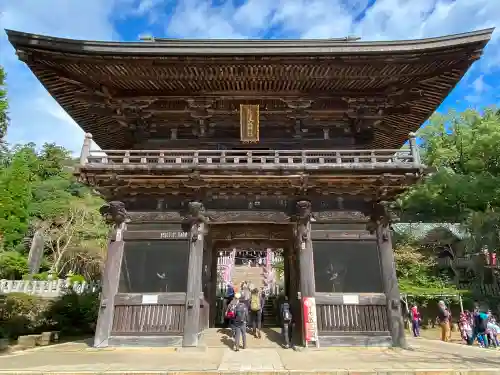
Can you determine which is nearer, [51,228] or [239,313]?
[239,313]

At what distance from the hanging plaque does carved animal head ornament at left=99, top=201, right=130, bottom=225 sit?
5.00 m

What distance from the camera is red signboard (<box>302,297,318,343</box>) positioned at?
10289 mm

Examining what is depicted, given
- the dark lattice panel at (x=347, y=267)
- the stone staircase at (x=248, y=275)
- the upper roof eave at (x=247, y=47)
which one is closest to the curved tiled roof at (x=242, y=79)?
the upper roof eave at (x=247, y=47)

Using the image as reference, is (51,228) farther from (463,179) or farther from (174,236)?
(463,179)

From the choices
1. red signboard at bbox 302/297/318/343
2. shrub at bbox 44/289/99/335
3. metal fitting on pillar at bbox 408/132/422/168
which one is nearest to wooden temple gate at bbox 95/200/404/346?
red signboard at bbox 302/297/318/343

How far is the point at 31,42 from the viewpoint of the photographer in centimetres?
1046

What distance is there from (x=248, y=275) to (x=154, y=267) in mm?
21989

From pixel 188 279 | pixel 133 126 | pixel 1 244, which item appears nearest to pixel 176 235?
pixel 188 279

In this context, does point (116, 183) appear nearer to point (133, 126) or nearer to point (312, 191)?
point (133, 126)

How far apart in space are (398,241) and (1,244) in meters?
35.8

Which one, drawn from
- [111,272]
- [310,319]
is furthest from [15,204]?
[310,319]

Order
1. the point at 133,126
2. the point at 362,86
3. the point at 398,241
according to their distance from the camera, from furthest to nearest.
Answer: the point at 398,241, the point at 133,126, the point at 362,86

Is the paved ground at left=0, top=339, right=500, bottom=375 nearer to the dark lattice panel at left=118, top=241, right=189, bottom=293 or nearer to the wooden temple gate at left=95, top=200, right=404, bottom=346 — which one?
the wooden temple gate at left=95, top=200, right=404, bottom=346

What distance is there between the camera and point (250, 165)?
10.9 meters
